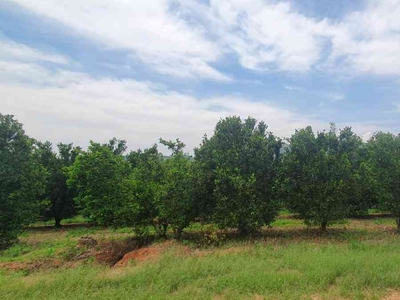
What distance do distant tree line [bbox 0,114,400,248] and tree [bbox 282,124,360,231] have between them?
0.14 feet

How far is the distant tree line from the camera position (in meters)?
13.6

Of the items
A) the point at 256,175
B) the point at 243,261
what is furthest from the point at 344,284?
the point at 256,175

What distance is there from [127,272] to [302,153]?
983 cm

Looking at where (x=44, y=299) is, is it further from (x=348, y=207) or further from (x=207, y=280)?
(x=348, y=207)

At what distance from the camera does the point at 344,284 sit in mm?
6574

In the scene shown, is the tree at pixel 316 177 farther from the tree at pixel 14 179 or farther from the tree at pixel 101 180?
the tree at pixel 14 179

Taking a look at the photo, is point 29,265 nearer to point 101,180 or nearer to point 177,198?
point 177,198

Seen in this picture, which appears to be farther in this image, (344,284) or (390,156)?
(390,156)

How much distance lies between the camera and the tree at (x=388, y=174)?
51.2 ft

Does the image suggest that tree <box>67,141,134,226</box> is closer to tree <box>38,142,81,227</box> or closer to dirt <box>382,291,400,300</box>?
tree <box>38,142,81,227</box>

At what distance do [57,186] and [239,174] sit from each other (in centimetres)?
1781

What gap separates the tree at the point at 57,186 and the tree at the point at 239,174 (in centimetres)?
1473

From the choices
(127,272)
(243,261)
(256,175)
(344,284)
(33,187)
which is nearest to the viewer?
(344,284)

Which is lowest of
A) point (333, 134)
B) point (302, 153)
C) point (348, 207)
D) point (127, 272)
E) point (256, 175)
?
point (127, 272)
